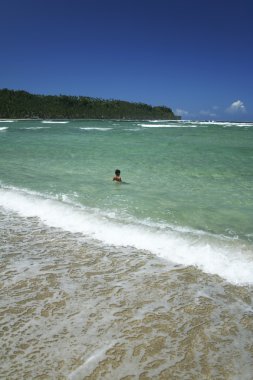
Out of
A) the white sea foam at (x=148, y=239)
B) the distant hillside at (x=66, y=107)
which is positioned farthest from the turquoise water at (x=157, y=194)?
the distant hillside at (x=66, y=107)

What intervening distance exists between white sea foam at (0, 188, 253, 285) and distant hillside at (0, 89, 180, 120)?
110006 mm

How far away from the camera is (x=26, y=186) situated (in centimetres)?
1026

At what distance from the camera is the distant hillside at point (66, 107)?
4525 inches

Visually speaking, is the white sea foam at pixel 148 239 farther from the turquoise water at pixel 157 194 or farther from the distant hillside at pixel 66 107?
the distant hillside at pixel 66 107

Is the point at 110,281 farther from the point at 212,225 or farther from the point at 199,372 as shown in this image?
the point at 212,225

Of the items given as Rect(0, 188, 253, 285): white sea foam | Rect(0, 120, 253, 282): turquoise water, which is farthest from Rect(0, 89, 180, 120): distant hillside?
Rect(0, 188, 253, 285): white sea foam

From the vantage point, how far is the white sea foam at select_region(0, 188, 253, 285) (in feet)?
15.7

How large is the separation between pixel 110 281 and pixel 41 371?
1.63 m

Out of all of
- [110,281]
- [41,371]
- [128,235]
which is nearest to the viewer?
[41,371]

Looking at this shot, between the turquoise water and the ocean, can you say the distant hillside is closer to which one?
the turquoise water

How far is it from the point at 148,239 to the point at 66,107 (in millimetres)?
135240

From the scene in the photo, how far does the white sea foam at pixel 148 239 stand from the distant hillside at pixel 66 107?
361ft

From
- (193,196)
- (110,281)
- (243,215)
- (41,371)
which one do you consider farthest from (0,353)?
(193,196)

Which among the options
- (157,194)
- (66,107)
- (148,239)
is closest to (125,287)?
(148,239)
